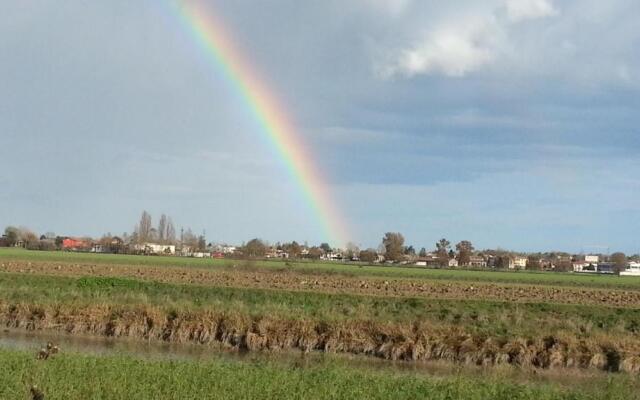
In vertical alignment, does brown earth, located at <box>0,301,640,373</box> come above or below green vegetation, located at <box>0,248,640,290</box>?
below

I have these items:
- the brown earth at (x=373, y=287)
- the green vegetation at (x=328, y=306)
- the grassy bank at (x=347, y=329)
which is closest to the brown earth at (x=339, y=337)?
the grassy bank at (x=347, y=329)

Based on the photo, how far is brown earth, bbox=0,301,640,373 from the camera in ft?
75.7

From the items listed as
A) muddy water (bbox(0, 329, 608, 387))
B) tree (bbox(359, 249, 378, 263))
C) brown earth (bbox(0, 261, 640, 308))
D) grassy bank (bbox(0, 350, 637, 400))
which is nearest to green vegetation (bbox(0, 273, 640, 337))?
muddy water (bbox(0, 329, 608, 387))

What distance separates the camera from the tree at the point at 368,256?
19075cm

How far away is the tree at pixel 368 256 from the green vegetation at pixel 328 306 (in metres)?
151

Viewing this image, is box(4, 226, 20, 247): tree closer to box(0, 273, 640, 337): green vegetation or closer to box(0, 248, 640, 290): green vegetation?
box(0, 248, 640, 290): green vegetation

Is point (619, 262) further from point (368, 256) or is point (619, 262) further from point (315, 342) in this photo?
point (315, 342)

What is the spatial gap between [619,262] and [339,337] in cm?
18053

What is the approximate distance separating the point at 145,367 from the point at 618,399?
1017cm

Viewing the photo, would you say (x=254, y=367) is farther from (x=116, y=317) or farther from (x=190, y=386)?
(x=116, y=317)

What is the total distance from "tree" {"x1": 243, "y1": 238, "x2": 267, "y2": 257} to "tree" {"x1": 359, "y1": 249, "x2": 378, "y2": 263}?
47398 mm

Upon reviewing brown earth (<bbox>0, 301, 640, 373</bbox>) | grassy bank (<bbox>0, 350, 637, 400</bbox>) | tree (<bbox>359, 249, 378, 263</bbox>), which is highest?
tree (<bbox>359, 249, 378, 263</bbox>)

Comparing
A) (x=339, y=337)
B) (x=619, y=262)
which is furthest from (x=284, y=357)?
(x=619, y=262)

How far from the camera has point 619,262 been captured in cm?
18475
